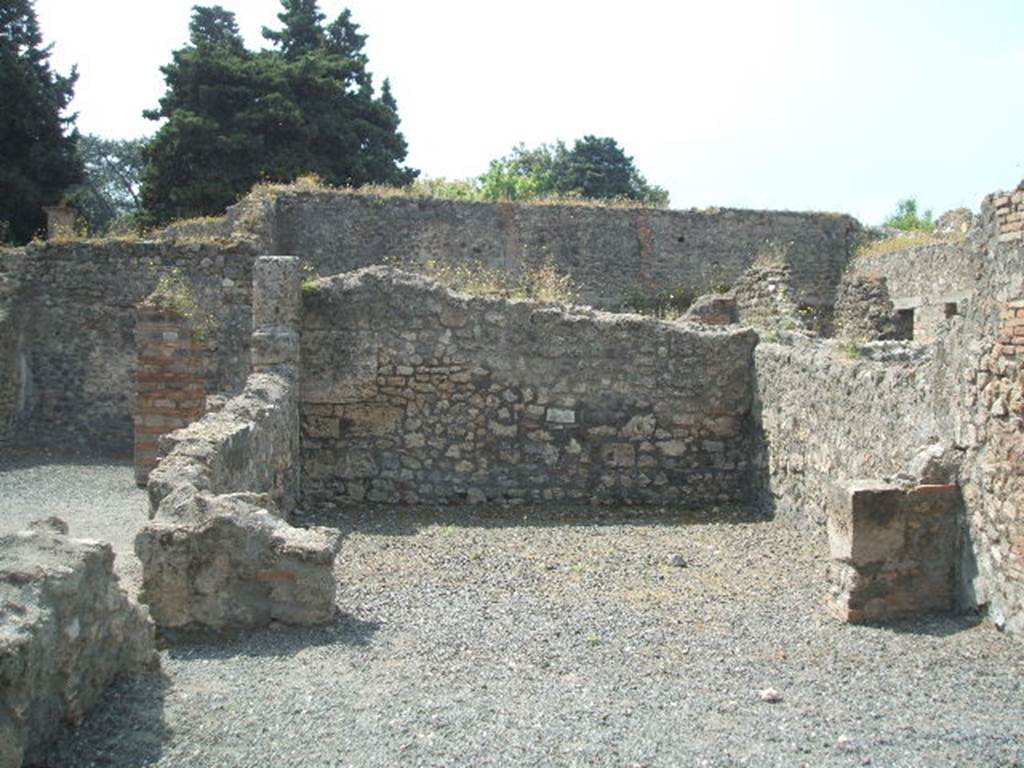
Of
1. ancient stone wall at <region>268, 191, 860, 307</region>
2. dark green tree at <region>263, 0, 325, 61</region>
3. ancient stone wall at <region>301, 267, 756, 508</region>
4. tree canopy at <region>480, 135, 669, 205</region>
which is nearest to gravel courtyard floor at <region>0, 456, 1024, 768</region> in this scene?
ancient stone wall at <region>301, 267, 756, 508</region>

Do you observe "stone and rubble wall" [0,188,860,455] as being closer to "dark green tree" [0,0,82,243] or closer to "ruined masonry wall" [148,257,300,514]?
"ruined masonry wall" [148,257,300,514]

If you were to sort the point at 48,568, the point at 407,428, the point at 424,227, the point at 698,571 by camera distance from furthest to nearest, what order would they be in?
the point at 424,227 → the point at 407,428 → the point at 698,571 → the point at 48,568

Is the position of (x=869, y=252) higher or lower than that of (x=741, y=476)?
higher

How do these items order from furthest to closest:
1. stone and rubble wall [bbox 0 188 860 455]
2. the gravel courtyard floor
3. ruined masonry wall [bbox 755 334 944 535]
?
stone and rubble wall [bbox 0 188 860 455], ruined masonry wall [bbox 755 334 944 535], the gravel courtyard floor

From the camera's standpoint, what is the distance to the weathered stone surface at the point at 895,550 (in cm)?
567

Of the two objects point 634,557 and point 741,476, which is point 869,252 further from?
point 634,557

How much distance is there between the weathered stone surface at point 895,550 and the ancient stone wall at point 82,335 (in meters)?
11.1

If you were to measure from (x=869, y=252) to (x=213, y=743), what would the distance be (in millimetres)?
18133

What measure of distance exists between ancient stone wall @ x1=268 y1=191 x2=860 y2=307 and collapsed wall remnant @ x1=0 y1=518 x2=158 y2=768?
43.7 feet

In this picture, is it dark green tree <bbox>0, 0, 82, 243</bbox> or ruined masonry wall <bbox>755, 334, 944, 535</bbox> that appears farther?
dark green tree <bbox>0, 0, 82, 243</bbox>

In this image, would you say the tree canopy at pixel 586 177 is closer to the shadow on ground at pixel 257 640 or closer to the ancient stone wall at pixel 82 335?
the ancient stone wall at pixel 82 335

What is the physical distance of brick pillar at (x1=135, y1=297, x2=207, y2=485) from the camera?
11.2 meters

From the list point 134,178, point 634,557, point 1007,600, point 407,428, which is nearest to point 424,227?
point 407,428

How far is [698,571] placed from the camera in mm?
7289
